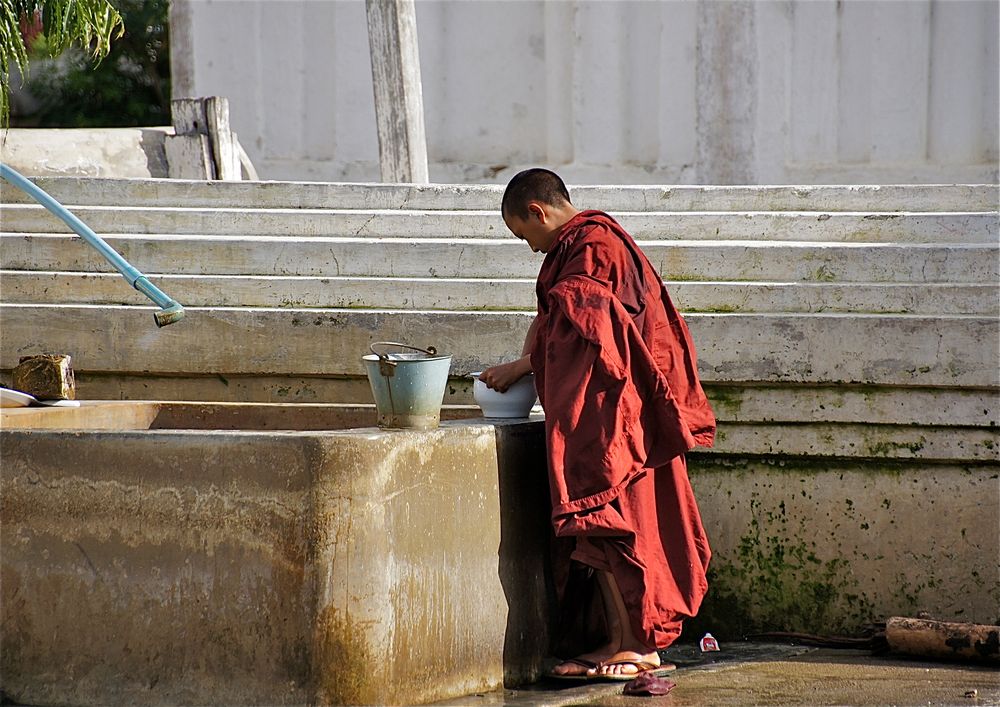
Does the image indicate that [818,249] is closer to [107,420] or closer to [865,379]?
[865,379]

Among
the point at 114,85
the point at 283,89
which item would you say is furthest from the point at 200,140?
the point at 114,85

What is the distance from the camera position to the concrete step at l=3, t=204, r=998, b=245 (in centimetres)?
505

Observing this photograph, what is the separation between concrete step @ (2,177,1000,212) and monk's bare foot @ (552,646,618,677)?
2.03 m

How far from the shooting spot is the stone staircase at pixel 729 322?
4.59m

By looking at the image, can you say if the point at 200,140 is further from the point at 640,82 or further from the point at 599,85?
the point at 640,82

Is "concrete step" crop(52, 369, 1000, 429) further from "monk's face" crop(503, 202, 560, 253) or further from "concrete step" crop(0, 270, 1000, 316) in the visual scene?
"monk's face" crop(503, 202, 560, 253)

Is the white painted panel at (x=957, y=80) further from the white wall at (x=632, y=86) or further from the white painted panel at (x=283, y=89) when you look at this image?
the white painted panel at (x=283, y=89)

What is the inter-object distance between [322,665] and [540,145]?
5.05 m

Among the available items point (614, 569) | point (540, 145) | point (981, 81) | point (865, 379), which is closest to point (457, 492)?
point (614, 569)

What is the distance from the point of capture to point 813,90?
25.4 ft

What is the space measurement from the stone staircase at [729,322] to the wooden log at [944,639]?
0.28m

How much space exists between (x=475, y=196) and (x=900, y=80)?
338 centimetres

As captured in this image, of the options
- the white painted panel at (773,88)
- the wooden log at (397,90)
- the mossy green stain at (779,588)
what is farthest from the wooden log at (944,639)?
the white painted panel at (773,88)

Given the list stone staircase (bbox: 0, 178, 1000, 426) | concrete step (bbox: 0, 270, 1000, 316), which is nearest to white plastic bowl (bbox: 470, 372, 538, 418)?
stone staircase (bbox: 0, 178, 1000, 426)
